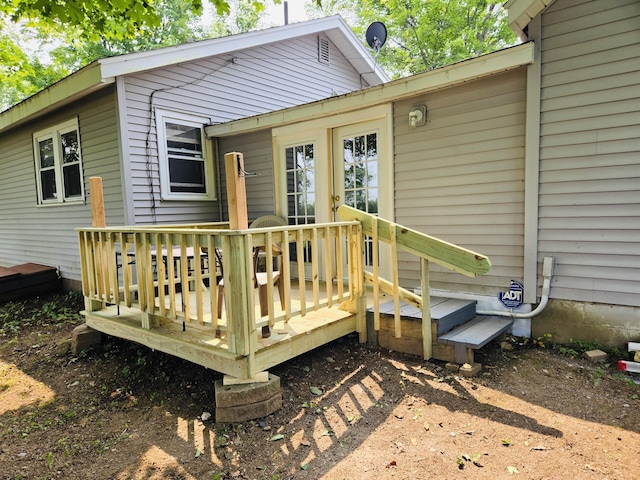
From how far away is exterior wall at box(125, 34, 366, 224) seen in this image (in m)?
5.68

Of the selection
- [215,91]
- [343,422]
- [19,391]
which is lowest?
[19,391]

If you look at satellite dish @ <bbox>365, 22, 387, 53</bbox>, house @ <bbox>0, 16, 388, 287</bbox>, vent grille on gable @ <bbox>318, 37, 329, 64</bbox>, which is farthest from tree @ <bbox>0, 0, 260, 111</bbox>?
satellite dish @ <bbox>365, 22, 387, 53</bbox>

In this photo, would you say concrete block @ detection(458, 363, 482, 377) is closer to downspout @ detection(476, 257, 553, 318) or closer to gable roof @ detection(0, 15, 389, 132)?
downspout @ detection(476, 257, 553, 318)

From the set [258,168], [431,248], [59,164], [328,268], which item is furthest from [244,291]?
[59,164]

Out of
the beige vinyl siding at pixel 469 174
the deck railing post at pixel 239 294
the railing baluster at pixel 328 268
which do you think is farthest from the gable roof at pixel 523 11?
the deck railing post at pixel 239 294

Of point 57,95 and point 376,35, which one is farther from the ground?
point 376,35

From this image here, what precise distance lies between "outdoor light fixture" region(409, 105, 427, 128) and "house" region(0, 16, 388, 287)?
2.43 m

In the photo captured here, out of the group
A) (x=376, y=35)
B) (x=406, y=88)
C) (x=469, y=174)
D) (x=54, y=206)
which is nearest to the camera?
(x=469, y=174)

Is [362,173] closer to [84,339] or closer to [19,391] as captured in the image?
[84,339]

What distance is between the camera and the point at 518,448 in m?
→ 2.30

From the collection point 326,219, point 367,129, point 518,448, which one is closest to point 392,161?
point 367,129

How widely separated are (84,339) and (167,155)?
9.60 ft

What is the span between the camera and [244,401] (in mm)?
2703

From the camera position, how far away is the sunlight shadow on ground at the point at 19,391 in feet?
11.0
